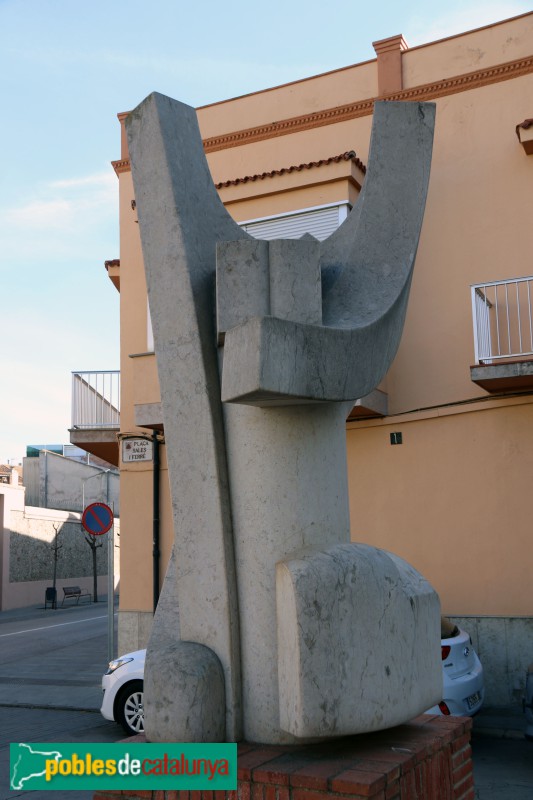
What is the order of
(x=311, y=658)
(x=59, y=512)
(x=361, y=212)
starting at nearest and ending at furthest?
(x=311, y=658) → (x=361, y=212) → (x=59, y=512)

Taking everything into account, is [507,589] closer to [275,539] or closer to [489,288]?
[489,288]

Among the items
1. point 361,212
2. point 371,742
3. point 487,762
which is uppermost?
point 361,212

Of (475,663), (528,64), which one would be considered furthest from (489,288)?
(475,663)

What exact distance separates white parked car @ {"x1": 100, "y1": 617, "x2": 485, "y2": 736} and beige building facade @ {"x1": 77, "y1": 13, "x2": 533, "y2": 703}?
2042mm

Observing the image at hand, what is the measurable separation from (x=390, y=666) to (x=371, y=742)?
0.37 metres

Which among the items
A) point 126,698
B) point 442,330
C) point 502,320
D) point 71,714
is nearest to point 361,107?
point 442,330

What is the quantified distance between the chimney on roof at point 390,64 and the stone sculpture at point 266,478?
931cm

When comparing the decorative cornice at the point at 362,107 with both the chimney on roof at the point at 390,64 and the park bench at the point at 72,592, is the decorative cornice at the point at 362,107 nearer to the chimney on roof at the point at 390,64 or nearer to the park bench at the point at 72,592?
the chimney on roof at the point at 390,64

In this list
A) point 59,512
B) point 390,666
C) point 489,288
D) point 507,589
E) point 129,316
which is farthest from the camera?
point 59,512

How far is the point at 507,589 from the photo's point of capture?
1031cm

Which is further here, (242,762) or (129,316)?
(129,316)

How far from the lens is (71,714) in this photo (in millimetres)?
10750

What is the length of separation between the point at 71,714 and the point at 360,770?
27.5 ft

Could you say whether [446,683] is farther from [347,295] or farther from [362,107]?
[362,107]
